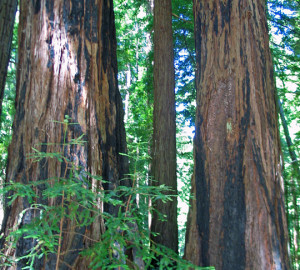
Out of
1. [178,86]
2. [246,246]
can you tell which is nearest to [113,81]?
[246,246]

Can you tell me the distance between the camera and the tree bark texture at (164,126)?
630 centimetres

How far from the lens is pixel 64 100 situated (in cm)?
339

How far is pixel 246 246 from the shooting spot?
2936 millimetres

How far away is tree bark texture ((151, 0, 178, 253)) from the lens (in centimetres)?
630

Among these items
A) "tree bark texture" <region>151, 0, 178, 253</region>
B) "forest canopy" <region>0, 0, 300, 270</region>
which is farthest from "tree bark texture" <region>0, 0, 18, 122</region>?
"tree bark texture" <region>151, 0, 178, 253</region>

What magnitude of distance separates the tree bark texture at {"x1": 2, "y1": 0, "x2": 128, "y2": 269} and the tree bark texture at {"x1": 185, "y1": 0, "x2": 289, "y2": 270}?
3.34 feet

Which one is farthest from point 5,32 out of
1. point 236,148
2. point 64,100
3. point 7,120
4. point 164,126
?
point 7,120

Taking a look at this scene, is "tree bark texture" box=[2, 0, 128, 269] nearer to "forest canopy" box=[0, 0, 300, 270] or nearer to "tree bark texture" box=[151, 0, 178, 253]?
"forest canopy" box=[0, 0, 300, 270]

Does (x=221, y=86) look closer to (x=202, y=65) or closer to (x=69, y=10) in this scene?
(x=202, y=65)

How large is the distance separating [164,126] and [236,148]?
380cm

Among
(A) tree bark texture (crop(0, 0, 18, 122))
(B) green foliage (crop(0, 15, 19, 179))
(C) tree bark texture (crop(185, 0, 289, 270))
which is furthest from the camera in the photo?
(B) green foliage (crop(0, 15, 19, 179))

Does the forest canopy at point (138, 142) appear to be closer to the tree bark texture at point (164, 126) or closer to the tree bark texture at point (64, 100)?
the tree bark texture at point (64, 100)

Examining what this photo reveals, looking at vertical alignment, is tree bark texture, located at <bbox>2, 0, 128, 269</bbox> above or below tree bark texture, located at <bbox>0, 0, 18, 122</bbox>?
below

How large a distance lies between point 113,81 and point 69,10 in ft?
3.03
